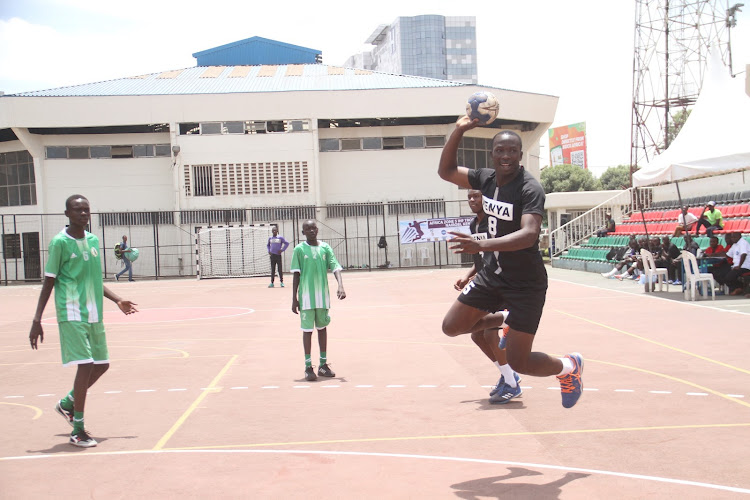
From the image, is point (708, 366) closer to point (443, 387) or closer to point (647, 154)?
point (443, 387)

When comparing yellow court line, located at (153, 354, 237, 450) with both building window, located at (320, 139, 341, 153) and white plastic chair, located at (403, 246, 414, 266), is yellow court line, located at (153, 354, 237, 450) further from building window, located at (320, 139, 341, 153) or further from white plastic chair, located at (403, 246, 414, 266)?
building window, located at (320, 139, 341, 153)

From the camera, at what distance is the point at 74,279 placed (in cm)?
620

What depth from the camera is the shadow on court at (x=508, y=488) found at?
449 cm

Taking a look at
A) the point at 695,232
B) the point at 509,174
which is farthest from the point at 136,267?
the point at 509,174

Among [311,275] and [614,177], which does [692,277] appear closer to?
[311,275]

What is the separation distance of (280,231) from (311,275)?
30335 millimetres

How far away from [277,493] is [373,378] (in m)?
4.14

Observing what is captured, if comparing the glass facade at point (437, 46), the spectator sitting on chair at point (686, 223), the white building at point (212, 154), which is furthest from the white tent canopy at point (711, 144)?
the glass facade at point (437, 46)

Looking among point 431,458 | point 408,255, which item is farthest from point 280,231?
point 431,458

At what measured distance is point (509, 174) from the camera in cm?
563

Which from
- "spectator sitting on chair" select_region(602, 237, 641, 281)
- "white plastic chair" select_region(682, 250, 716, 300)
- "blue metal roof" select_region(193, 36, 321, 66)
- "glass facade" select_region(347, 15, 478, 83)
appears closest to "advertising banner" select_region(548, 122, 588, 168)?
"glass facade" select_region(347, 15, 478, 83)

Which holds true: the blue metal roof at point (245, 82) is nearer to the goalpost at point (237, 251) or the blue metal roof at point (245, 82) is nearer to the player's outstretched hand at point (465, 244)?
the goalpost at point (237, 251)

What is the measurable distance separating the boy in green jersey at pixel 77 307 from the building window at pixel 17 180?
3771cm

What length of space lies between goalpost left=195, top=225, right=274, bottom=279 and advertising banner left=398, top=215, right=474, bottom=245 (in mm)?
7072
